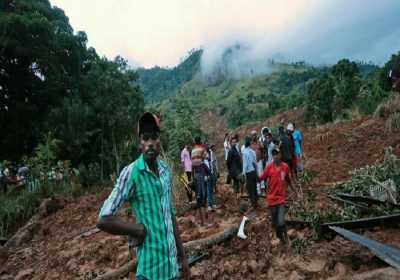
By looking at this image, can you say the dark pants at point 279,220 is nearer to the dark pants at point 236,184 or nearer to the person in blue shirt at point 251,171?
the person in blue shirt at point 251,171

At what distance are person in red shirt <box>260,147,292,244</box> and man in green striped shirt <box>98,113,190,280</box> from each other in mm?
3428

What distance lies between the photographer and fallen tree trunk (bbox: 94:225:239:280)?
5801 millimetres

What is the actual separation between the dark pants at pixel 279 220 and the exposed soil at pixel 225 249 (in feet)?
0.58

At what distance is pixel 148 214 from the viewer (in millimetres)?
2199

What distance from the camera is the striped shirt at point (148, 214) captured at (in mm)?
2172

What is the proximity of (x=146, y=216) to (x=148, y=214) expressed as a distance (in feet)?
0.05

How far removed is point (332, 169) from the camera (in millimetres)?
11805

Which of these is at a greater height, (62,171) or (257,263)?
(62,171)

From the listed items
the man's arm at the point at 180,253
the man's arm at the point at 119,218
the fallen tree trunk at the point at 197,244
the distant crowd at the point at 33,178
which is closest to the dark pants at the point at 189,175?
the fallen tree trunk at the point at 197,244

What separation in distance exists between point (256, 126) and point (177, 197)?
32.8 m

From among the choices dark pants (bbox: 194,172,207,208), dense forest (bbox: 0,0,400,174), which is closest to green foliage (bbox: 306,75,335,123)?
dense forest (bbox: 0,0,400,174)

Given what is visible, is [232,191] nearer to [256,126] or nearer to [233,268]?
[233,268]

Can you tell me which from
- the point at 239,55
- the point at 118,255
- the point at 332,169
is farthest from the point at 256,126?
the point at 239,55

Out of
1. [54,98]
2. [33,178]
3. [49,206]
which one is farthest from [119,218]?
[54,98]
